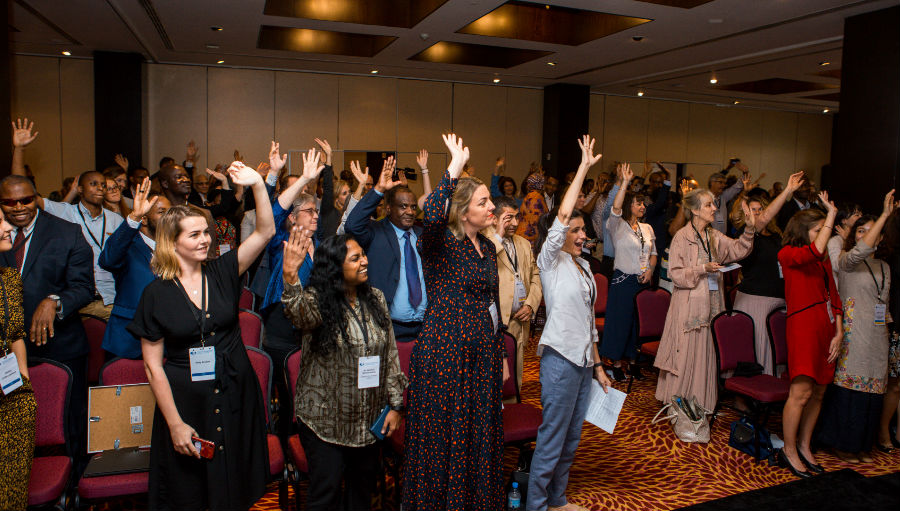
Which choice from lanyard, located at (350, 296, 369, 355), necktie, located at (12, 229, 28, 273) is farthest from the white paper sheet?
necktie, located at (12, 229, 28, 273)

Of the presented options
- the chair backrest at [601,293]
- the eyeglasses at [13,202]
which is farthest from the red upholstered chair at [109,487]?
Answer: the chair backrest at [601,293]

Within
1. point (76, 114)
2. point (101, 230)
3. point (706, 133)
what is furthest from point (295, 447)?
point (706, 133)

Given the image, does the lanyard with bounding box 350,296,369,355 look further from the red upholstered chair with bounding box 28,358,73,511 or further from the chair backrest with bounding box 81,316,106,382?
the chair backrest with bounding box 81,316,106,382

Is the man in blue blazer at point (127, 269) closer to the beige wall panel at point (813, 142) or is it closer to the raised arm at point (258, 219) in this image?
the raised arm at point (258, 219)

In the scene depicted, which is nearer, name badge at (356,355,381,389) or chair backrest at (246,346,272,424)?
name badge at (356,355,381,389)

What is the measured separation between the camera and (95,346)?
12.2 ft

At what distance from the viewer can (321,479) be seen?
2.61 m

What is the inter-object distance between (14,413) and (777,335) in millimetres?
4742

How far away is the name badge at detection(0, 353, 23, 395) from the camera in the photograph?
91.7 inches

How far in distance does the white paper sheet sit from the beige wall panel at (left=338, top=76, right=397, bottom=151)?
935cm

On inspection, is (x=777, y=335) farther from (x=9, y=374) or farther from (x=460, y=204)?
(x=9, y=374)

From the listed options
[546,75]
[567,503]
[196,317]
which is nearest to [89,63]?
[546,75]

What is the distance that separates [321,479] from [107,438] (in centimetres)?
98

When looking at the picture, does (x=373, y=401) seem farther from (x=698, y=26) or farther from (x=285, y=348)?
(x=698, y=26)
